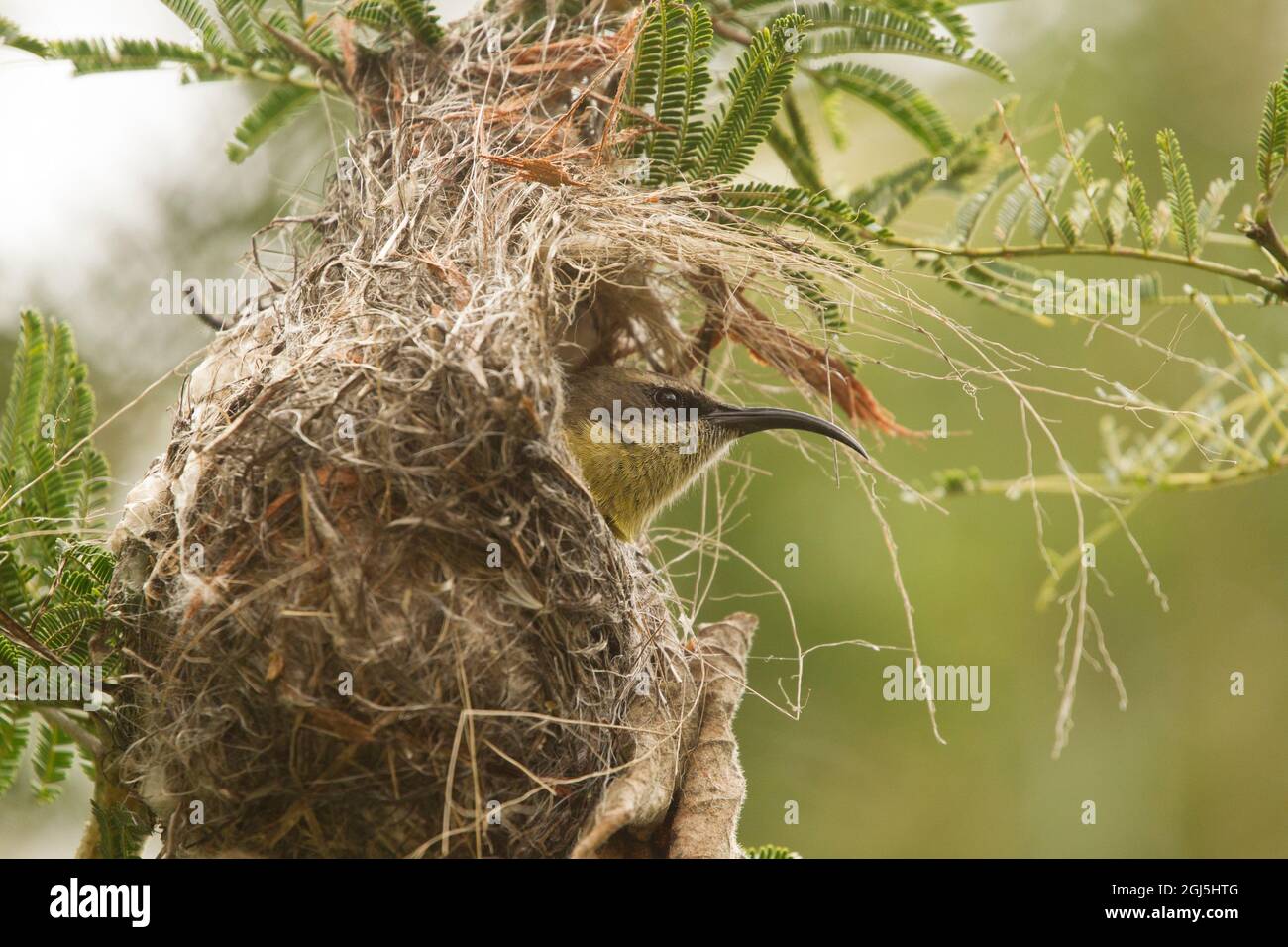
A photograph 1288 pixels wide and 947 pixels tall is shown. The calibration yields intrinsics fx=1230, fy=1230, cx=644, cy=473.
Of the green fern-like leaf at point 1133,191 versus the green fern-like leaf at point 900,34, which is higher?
the green fern-like leaf at point 900,34

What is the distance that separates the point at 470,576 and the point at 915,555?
170 inches

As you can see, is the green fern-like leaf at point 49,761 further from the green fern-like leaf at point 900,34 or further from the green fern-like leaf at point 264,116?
the green fern-like leaf at point 900,34

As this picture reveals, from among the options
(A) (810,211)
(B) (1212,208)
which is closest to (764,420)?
(A) (810,211)

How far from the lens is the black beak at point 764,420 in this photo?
162 inches

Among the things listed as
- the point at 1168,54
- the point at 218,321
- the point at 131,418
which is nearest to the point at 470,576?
the point at 218,321

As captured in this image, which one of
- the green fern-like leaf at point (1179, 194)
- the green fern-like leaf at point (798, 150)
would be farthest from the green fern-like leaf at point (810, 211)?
the green fern-like leaf at point (1179, 194)

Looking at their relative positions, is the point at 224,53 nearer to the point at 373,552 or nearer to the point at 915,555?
the point at 373,552

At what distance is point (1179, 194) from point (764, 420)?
1505 mm

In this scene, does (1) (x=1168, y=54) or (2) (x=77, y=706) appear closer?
(2) (x=77, y=706)

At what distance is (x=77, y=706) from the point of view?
330cm

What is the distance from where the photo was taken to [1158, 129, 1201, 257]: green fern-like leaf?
131 inches

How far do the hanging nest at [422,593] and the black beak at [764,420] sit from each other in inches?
26.9

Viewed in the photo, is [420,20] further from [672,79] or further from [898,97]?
[898,97]

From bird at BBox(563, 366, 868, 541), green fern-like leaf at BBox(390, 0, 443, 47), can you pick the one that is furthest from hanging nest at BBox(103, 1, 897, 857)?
green fern-like leaf at BBox(390, 0, 443, 47)
